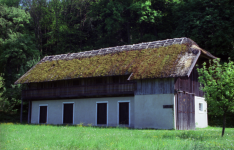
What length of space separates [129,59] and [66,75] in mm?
6569

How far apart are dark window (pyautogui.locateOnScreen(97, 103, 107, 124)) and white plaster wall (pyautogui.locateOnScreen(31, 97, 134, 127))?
417 mm

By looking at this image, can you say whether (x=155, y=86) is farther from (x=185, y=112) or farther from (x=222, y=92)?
(x=222, y=92)

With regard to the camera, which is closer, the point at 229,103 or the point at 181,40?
the point at 229,103

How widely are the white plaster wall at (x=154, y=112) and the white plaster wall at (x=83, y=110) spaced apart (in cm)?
125

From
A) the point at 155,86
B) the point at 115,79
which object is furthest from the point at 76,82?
the point at 155,86

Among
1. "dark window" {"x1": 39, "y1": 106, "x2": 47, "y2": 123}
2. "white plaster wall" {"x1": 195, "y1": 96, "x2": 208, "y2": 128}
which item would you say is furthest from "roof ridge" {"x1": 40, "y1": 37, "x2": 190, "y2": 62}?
"dark window" {"x1": 39, "y1": 106, "x2": 47, "y2": 123}

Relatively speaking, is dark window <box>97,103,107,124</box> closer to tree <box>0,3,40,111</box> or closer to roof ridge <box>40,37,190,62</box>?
roof ridge <box>40,37,190,62</box>

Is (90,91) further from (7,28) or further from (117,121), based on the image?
(7,28)

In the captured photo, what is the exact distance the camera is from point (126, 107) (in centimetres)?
2264

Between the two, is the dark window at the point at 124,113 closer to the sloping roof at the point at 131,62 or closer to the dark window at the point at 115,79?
the dark window at the point at 115,79

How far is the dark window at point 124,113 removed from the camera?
22.5 metres

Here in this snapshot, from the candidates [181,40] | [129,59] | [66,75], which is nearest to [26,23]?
[66,75]

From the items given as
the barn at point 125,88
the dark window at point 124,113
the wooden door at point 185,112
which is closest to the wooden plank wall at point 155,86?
the barn at point 125,88

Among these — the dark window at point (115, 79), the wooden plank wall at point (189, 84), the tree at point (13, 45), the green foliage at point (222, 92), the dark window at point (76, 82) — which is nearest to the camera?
the green foliage at point (222, 92)
